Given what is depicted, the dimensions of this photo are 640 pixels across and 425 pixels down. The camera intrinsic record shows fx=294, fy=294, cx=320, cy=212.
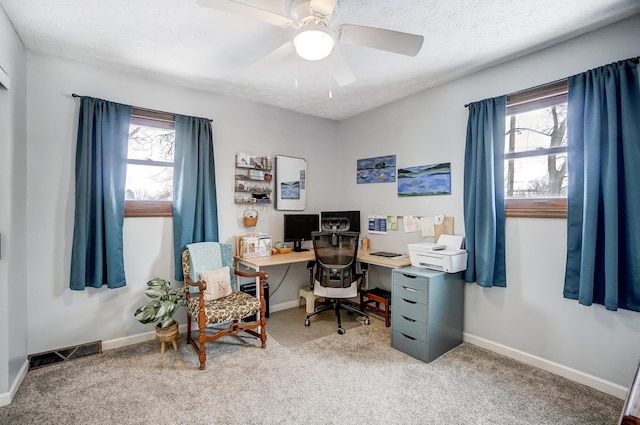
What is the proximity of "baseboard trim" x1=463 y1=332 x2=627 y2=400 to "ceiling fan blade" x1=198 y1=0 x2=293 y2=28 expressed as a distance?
3.02 metres

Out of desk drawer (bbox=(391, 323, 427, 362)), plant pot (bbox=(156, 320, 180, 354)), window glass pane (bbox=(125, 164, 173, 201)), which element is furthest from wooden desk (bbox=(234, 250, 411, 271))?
window glass pane (bbox=(125, 164, 173, 201))

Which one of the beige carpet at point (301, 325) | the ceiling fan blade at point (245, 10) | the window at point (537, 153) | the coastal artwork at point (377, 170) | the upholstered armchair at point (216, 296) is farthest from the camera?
Answer: the coastal artwork at point (377, 170)

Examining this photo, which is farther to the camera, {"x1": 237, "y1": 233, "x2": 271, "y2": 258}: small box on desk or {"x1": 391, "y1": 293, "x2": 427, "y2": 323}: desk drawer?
{"x1": 237, "y1": 233, "x2": 271, "y2": 258}: small box on desk

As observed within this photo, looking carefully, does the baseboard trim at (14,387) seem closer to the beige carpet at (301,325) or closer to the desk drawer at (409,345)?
the beige carpet at (301,325)

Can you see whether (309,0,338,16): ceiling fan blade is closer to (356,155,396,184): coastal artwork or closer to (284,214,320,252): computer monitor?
(356,155,396,184): coastal artwork

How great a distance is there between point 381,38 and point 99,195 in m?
2.58

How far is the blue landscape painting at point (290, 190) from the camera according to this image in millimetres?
3811

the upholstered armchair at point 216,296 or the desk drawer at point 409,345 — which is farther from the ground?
the upholstered armchair at point 216,296

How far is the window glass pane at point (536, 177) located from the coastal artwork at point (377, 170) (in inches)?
49.8

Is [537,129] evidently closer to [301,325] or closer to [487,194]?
[487,194]

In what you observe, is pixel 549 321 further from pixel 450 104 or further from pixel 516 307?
pixel 450 104

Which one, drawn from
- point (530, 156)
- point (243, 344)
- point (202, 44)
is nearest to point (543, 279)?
point (530, 156)

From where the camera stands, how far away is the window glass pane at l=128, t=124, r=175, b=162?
9.44 ft

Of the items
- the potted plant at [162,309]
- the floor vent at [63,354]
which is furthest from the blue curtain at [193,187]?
Result: the floor vent at [63,354]
